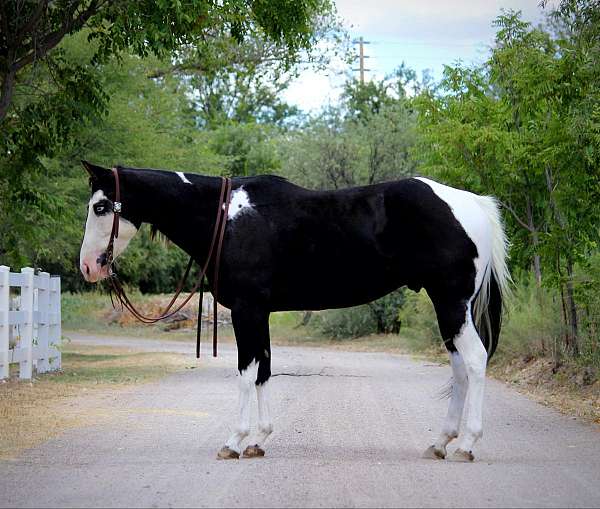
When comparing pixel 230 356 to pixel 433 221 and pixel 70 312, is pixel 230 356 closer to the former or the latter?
pixel 433 221

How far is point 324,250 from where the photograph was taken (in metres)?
8.41

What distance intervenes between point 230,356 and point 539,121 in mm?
9795

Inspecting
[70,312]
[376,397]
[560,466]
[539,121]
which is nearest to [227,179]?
[560,466]

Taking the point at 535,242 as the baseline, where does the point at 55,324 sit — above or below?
below

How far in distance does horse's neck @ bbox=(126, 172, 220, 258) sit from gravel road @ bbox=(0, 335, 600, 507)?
177 centimetres

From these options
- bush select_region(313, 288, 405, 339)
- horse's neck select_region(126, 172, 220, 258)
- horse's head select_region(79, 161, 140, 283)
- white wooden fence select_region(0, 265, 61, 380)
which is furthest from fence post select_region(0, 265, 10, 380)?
bush select_region(313, 288, 405, 339)

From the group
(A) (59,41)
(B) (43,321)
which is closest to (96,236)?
(A) (59,41)

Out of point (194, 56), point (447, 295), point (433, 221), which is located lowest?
point (447, 295)

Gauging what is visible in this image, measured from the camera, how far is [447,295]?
8.26 metres

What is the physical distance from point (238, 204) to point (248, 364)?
133cm

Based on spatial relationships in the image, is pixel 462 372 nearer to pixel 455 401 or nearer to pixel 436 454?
pixel 455 401

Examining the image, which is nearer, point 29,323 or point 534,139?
point 534,139

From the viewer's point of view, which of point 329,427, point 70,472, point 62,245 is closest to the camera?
point 70,472

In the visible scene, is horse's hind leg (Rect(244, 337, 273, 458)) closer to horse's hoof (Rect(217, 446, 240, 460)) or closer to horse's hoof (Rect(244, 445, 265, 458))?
horse's hoof (Rect(244, 445, 265, 458))
